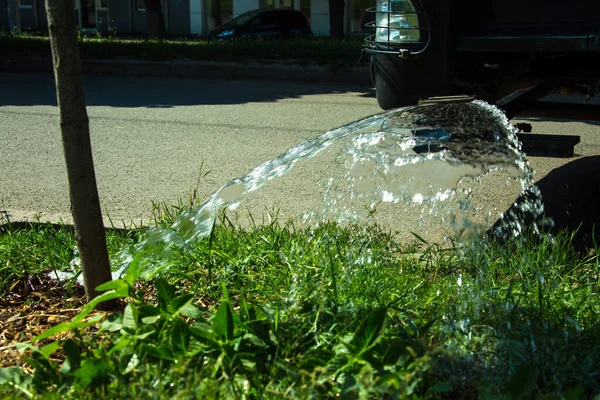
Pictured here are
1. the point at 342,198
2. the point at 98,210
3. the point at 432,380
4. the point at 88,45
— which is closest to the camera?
the point at 432,380

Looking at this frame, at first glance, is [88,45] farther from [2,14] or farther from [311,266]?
[2,14]

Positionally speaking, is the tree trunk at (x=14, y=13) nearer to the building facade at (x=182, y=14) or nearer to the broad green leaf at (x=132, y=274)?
the building facade at (x=182, y=14)

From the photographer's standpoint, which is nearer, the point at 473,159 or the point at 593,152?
the point at 473,159

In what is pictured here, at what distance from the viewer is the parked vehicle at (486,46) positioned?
4215mm

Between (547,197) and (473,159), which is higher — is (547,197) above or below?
below

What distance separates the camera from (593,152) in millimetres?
6512

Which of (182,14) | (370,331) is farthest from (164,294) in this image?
(182,14)

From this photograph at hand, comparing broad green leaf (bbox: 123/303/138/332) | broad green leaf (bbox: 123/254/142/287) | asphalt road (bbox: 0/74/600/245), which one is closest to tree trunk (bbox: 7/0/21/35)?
asphalt road (bbox: 0/74/600/245)

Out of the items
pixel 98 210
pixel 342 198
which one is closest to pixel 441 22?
pixel 342 198

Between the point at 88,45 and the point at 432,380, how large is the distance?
545 inches

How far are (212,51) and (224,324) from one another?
12.4 m

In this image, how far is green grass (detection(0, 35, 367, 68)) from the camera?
13.3 metres

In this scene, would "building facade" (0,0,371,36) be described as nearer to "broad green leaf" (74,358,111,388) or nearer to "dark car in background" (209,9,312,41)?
"dark car in background" (209,9,312,41)

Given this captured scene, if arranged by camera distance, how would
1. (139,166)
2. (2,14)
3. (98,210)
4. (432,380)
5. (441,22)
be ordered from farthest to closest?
1. (2,14)
2. (139,166)
3. (441,22)
4. (98,210)
5. (432,380)
